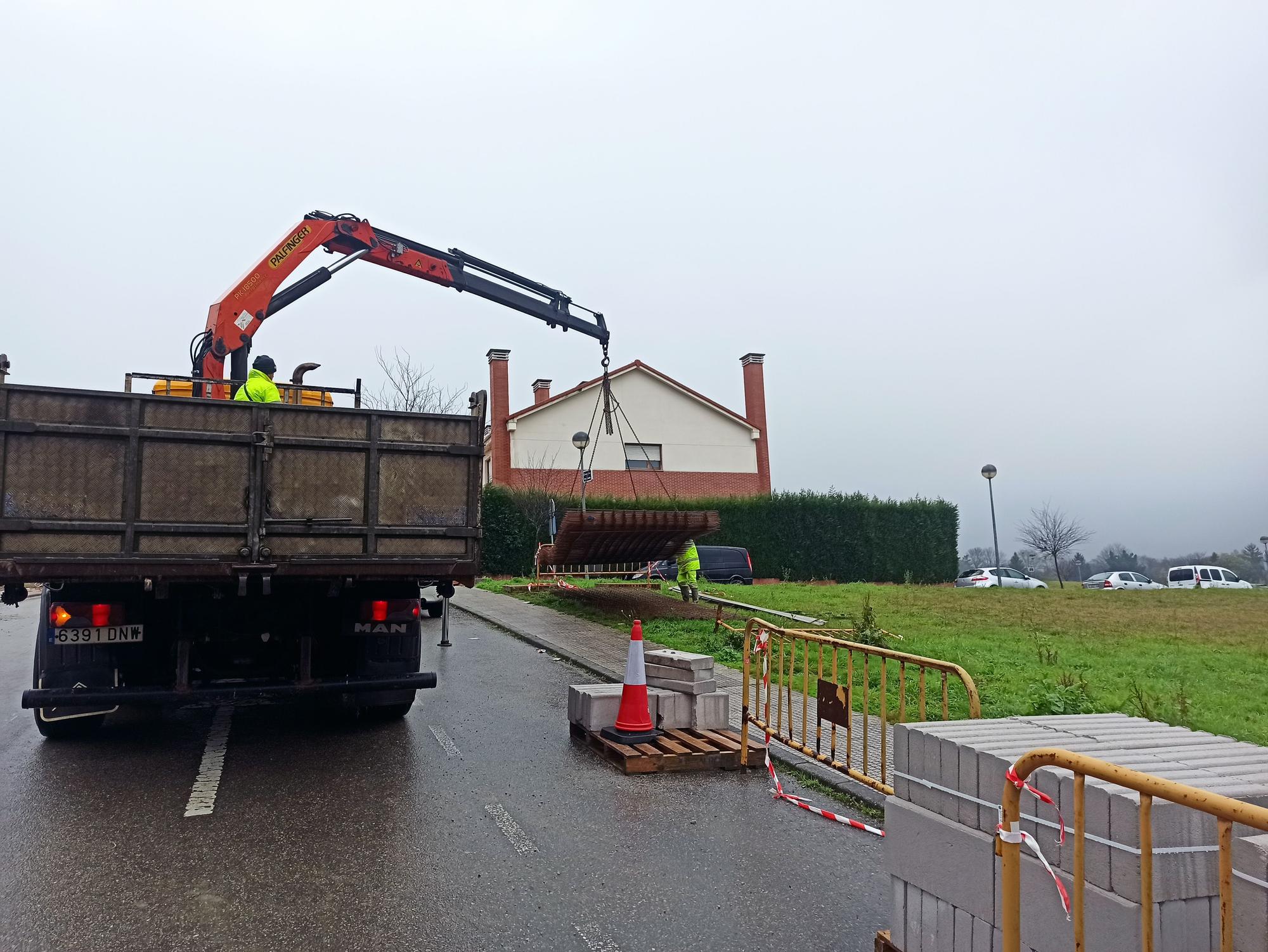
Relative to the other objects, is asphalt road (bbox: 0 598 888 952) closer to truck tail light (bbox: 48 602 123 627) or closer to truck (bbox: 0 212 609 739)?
truck (bbox: 0 212 609 739)

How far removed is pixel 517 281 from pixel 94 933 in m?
10.9

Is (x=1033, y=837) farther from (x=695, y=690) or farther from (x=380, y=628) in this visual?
(x=380, y=628)

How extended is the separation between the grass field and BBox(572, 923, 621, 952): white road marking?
466cm

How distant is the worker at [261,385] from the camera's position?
7723mm

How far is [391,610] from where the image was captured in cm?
749

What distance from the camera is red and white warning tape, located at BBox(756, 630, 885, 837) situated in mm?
5593

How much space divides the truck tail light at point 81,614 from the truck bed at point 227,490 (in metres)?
0.51

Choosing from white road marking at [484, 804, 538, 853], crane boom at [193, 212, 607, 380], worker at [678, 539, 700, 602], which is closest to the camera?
white road marking at [484, 804, 538, 853]

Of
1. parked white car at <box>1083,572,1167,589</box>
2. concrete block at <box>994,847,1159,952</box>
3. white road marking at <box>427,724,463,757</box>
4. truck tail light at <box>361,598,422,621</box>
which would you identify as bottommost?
parked white car at <box>1083,572,1167,589</box>

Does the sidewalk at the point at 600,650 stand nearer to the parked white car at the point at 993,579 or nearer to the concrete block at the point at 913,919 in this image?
the concrete block at the point at 913,919

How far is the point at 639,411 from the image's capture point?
39.4 meters

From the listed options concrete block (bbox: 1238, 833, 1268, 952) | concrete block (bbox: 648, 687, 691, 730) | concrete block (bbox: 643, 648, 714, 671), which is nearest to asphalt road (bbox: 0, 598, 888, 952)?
concrete block (bbox: 648, 687, 691, 730)

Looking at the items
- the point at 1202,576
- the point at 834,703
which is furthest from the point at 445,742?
the point at 1202,576

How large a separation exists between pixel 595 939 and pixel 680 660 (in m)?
3.87
